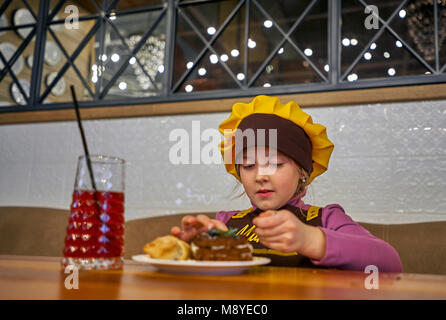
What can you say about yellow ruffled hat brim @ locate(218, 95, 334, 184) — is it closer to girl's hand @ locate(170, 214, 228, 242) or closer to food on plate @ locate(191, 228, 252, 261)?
girl's hand @ locate(170, 214, 228, 242)

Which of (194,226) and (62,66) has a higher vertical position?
(62,66)

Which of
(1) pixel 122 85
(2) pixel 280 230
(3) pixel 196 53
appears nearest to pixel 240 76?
(3) pixel 196 53

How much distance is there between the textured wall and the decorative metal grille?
7.1 inches

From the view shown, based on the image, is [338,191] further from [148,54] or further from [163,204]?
[148,54]

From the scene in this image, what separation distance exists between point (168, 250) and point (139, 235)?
128 centimetres

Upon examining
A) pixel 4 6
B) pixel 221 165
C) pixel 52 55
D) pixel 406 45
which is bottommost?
pixel 221 165

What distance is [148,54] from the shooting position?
3.08 metres

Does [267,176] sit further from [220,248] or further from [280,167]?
[220,248]

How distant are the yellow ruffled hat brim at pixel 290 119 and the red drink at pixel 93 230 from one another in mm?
876

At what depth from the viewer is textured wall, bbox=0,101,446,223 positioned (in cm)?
193

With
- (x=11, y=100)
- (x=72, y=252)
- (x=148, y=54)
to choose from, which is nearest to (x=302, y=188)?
(x=72, y=252)

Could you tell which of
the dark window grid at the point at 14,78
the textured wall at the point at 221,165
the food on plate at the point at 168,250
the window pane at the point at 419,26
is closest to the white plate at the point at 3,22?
the dark window grid at the point at 14,78

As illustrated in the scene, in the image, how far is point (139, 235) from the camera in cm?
201
